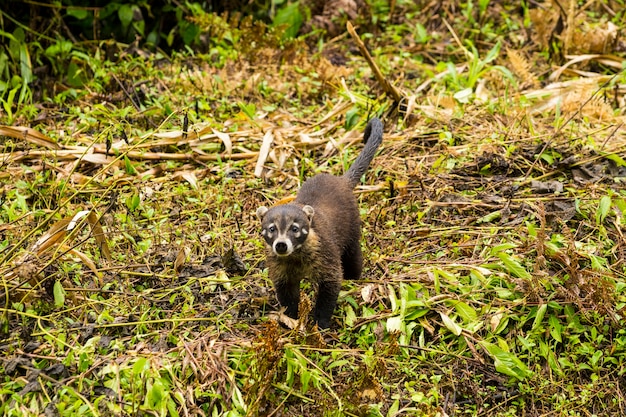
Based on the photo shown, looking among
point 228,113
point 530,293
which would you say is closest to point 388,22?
point 228,113

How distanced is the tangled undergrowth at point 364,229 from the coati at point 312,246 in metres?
0.18

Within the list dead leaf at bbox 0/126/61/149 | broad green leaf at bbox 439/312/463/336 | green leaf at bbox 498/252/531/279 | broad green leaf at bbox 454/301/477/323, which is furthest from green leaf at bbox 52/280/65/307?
green leaf at bbox 498/252/531/279

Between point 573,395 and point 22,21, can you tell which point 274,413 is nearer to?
point 573,395

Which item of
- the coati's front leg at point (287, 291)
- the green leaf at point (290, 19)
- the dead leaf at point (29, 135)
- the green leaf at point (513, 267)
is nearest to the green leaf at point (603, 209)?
the green leaf at point (513, 267)

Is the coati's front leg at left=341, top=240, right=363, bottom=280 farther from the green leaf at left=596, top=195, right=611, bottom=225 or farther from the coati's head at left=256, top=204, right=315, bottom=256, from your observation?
the green leaf at left=596, top=195, right=611, bottom=225

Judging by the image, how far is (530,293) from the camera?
236 inches

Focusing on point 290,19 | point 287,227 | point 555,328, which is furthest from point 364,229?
point 290,19

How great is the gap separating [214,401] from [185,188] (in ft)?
9.86

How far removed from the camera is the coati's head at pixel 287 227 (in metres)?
5.88

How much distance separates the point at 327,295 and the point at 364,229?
1.26m

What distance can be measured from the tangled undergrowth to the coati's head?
1.89 ft

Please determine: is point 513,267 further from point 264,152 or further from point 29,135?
point 29,135

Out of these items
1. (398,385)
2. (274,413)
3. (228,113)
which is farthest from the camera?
(228,113)

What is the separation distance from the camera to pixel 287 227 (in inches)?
235
